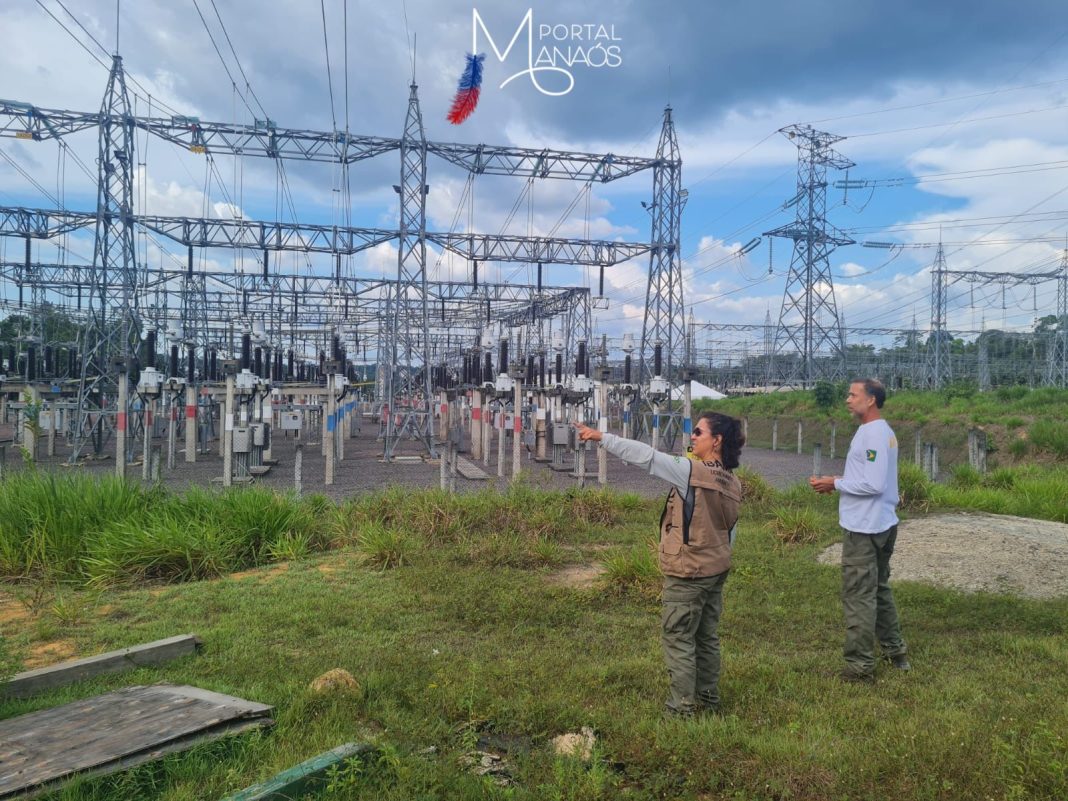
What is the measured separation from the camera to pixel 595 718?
395 centimetres

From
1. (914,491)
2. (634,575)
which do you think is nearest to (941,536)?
(914,491)

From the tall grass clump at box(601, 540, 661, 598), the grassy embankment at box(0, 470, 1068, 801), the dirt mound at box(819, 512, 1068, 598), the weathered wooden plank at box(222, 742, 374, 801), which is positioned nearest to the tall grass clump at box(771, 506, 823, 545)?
the grassy embankment at box(0, 470, 1068, 801)

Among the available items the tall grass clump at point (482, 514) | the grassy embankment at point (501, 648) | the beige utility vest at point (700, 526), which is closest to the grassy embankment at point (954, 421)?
the grassy embankment at point (501, 648)

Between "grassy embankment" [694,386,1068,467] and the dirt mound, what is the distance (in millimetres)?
8975

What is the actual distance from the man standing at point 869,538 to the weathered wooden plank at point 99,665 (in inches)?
155

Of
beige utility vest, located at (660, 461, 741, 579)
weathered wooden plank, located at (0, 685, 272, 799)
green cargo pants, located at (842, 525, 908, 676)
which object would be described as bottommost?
weathered wooden plank, located at (0, 685, 272, 799)

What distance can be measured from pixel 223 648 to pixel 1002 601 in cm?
578

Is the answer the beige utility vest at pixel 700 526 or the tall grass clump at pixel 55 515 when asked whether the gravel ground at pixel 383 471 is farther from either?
the beige utility vest at pixel 700 526

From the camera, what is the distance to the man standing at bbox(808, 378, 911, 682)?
4.62m

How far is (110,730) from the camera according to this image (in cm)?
359

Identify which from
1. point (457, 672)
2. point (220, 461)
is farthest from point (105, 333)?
point (457, 672)

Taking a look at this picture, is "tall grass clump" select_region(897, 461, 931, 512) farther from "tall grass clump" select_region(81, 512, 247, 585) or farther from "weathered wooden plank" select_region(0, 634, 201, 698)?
"weathered wooden plank" select_region(0, 634, 201, 698)

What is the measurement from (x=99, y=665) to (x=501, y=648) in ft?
7.71

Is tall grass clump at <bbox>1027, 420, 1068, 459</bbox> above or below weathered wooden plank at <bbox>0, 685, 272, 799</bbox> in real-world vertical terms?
above
